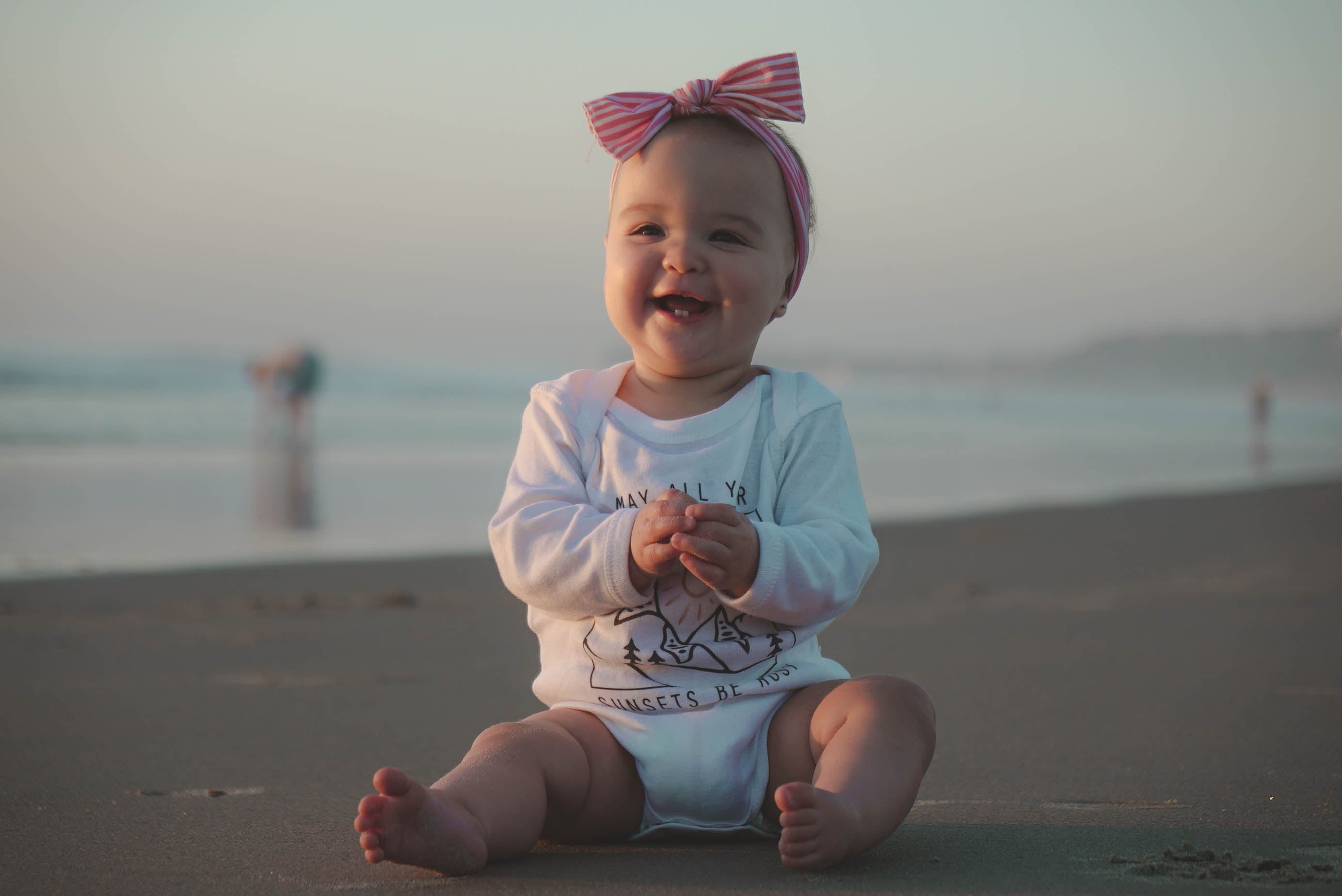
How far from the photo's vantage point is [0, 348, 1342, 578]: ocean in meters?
6.16

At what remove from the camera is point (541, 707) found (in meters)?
2.96

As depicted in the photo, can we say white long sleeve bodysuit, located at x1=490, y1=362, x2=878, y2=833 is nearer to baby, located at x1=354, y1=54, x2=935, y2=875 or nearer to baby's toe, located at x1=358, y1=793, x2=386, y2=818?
baby, located at x1=354, y1=54, x2=935, y2=875

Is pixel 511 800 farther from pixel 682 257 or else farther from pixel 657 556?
pixel 682 257

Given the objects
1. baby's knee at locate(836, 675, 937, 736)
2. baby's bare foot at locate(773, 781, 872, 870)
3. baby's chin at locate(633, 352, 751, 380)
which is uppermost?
baby's chin at locate(633, 352, 751, 380)

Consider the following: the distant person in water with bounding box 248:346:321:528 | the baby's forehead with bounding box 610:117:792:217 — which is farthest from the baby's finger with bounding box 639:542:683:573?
the distant person in water with bounding box 248:346:321:528

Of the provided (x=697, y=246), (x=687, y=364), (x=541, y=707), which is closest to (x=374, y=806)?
(x=687, y=364)

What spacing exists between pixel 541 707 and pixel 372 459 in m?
8.57

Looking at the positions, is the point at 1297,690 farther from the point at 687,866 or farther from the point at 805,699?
the point at 687,866

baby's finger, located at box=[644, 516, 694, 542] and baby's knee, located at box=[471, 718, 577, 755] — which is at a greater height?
baby's finger, located at box=[644, 516, 694, 542]

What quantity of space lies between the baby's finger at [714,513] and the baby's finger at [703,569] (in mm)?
57

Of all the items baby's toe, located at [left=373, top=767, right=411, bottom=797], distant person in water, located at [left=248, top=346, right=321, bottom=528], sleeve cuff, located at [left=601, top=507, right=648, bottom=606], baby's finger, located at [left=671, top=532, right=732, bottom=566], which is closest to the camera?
baby's toe, located at [left=373, top=767, right=411, bottom=797]

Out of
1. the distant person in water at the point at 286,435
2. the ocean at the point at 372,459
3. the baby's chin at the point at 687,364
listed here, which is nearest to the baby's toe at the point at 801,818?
the baby's chin at the point at 687,364

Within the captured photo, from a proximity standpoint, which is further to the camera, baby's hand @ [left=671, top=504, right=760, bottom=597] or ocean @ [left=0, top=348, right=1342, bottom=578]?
ocean @ [left=0, top=348, right=1342, bottom=578]

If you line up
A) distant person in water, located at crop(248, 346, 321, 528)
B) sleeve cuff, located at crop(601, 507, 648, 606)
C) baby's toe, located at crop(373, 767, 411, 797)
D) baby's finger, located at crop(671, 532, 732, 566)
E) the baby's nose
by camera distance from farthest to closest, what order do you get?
distant person in water, located at crop(248, 346, 321, 528), the baby's nose, sleeve cuff, located at crop(601, 507, 648, 606), baby's finger, located at crop(671, 532, 732, 566), baby's toe, located at crop(373, 767, 411, 797)
